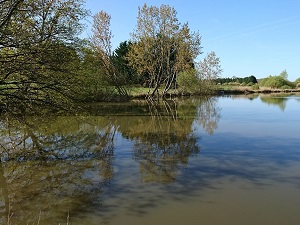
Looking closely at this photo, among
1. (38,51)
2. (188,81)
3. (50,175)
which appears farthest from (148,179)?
(188,81)

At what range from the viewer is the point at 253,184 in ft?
22.7

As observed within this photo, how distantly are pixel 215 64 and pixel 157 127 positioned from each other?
43629 millimetres

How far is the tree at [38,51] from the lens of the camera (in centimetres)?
710

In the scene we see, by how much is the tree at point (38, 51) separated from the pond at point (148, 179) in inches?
34.1

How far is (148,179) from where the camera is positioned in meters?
7.31

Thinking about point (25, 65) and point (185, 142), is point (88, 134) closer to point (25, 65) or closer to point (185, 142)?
point (185, 142)

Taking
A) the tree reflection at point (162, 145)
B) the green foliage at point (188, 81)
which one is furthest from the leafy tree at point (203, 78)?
the tree reflection at point (162, 145)

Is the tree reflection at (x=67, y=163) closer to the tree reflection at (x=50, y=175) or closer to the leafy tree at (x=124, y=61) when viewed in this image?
the tree reflection at (x=50, y=175)

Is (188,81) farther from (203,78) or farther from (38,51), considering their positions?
(38,51)

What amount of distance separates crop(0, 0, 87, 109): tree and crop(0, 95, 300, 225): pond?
2.84ft

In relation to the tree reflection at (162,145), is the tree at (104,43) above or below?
above

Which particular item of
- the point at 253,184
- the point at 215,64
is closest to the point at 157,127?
Result: the point at 253,184

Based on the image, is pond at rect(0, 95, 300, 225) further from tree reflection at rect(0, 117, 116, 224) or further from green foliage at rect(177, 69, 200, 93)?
green foliage at rect(177, 69, 200, 93)

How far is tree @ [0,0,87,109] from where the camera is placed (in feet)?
23.3
